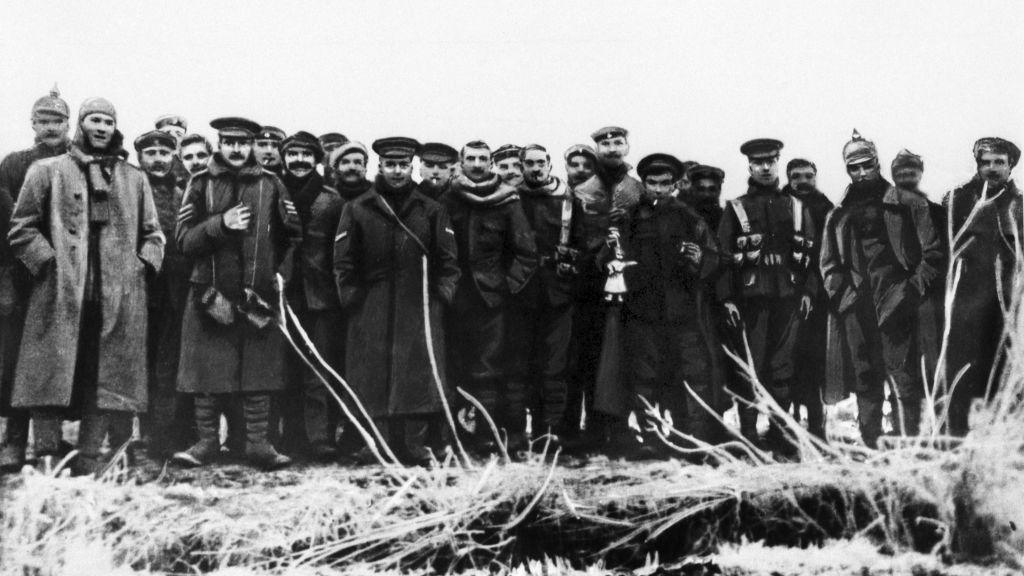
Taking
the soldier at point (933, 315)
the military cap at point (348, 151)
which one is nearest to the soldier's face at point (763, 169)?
the soldier at point (933, 315)

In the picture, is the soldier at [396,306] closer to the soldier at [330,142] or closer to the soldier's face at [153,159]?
the soldier at [330,142]

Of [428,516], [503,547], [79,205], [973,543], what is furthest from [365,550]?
[973,543]

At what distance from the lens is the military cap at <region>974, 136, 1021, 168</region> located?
5262 mm

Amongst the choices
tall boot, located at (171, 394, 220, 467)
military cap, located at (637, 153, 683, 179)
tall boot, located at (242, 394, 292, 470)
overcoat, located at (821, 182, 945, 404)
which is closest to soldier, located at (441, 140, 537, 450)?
military cap, located at (637, 153, 683, 179)

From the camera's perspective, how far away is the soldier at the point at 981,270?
16.8 ft

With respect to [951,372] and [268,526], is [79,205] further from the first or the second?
[951,372]

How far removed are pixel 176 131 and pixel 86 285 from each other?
919 mm

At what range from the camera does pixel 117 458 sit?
4797 mm

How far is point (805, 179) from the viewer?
5.25m

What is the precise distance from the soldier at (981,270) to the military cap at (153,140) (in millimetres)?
4158

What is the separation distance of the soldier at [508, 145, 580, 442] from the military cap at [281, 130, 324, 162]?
1.08 metres

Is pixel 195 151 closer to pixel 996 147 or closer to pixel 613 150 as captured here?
pixel 613 150

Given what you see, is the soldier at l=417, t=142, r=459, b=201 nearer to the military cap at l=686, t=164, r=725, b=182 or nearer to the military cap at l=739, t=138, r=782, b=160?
the military cap at l=686, t=164, r=725, b=182

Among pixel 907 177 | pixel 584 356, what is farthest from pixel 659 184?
pixel 907 177
